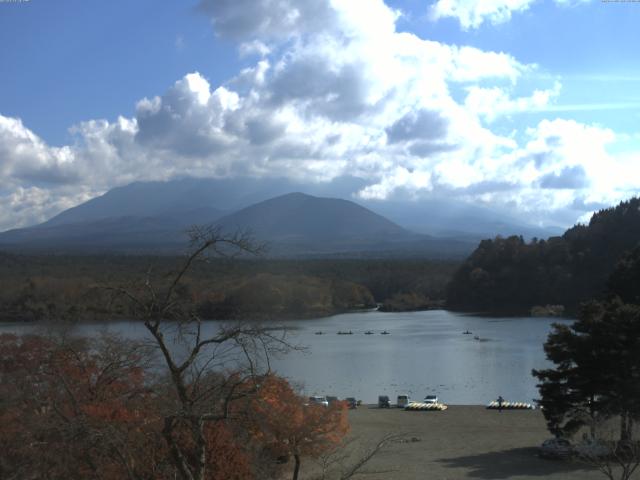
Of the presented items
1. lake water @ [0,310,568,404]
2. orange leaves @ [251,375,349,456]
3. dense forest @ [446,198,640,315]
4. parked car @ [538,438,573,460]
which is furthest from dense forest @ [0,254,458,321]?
parked car @ [538,438,573,460]

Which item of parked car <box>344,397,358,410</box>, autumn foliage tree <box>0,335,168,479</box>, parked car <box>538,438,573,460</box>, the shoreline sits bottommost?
parked car <box>344,397,358,410</box>

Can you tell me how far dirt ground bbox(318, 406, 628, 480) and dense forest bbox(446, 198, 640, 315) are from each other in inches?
1080

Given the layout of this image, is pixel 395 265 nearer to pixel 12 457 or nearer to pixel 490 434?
pixel 490 434

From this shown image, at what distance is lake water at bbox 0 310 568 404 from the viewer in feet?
62.5

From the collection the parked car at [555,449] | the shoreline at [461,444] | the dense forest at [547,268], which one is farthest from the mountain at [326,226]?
the parked car at [555,449]

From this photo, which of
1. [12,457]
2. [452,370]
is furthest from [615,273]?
[12,457]

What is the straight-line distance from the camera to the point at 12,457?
20.1 feet

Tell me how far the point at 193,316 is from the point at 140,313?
270 millimetres

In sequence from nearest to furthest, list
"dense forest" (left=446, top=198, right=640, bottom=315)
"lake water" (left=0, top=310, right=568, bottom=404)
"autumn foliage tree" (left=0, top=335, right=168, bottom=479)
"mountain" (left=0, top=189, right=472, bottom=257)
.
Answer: "autumn foliage tree" (left=0, top=335, right=168, bottom=479), "lake water" (left=0, top=310, right=568, bottom=404), "dense forest" (left=446, top=198, right=640, bottom=315), "mountain" (left=0, top=189, right=472, bottom=257)

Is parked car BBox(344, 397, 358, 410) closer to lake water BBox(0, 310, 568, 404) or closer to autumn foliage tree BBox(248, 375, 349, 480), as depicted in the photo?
lake water BBox(0, 310, 568, 404)

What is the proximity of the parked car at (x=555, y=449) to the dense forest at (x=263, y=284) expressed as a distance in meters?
8.41

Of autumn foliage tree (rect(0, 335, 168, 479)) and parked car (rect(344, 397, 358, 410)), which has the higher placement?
autumn foliage tree (rect(0, 335, 168, 479))

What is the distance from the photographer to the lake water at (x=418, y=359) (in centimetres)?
1905

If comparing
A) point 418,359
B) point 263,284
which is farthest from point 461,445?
point 263,284
